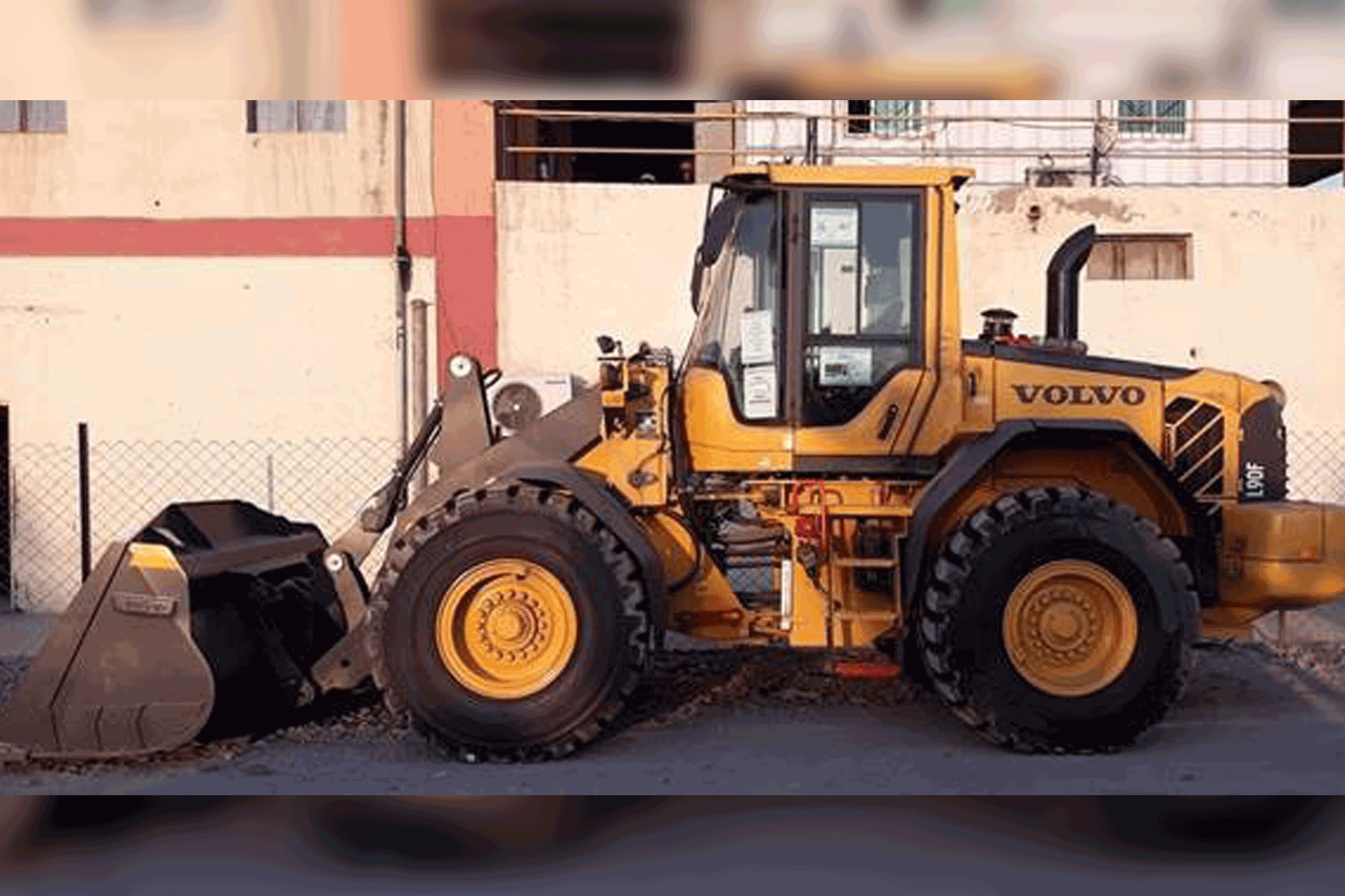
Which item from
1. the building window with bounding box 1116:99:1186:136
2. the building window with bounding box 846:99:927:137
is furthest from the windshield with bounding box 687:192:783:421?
the building window with bounding box 1116:99:1186:136

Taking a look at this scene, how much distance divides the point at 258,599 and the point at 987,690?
Result: 136 inches

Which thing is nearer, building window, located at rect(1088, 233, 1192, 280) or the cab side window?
the cab side window

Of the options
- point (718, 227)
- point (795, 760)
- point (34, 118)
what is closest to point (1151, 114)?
point (718, 227)

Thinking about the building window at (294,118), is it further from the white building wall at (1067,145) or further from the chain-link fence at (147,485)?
the white building wall at (1067,145)

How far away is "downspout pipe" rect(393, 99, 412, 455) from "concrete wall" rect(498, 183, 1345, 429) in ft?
2.48

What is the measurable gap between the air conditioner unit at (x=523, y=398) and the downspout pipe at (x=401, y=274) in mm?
834

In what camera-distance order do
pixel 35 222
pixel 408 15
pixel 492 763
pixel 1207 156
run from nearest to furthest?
pixel 408 15 → pixel 492 763 → pixel 35 222 → pixel 1207 156

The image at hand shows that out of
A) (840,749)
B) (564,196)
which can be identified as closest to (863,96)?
(840,749)

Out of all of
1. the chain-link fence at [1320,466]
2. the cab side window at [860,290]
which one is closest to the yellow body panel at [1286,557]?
the cab side window at [860,290]

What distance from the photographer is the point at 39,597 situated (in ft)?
34.2

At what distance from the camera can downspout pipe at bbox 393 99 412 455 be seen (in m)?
10.3

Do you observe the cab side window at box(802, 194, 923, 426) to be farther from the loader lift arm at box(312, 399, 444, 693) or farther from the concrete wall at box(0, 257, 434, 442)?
the concrete wall at box(0, 257, 434, 442)

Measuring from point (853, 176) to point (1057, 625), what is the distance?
2.32 m

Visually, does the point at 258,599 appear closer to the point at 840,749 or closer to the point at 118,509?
the point at 840,749
